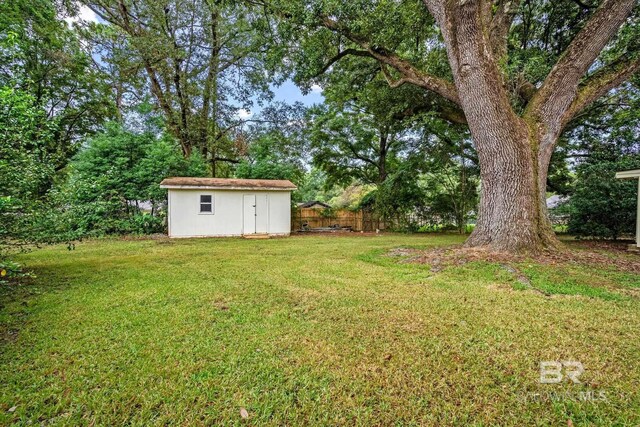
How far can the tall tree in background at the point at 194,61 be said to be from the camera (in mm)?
13203

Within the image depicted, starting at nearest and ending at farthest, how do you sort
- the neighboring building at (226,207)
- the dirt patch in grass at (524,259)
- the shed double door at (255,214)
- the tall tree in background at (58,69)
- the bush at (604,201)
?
the dirt patch in grass at (524,259)
the bush at (604,201)
the tall tree in background at (58,69)
the neighboring building at (226,207)
the shed double door at (255,214)

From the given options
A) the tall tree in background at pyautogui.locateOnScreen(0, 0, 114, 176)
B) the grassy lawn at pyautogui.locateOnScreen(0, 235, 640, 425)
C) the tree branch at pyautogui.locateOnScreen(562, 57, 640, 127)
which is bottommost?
the grassy lawn at pyautogui.locateOnScreen(0, 235, 640, 425)

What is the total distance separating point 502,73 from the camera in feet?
20.6

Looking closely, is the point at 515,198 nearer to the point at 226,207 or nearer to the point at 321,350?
the point at 321,350

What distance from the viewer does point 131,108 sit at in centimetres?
1484

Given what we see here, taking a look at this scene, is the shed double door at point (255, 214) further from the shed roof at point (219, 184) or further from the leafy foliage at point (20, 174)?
the leafy foliage at point (20, 174)

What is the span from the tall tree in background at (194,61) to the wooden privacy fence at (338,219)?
6271mm

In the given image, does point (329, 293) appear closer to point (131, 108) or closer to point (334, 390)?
point (334, 390)

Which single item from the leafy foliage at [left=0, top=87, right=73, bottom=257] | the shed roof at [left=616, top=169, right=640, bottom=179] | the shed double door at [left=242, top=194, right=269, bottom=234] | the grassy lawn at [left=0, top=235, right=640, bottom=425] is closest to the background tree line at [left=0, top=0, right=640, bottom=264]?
the leafy foliage at [left=0, top=87, right=73, bottom=257]

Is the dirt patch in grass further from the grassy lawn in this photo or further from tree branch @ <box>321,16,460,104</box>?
tree branch @ <box>321,16,460,104</box>

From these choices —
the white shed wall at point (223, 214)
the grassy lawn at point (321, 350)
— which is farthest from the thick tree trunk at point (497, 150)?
the white shed wall at point (223, 214)

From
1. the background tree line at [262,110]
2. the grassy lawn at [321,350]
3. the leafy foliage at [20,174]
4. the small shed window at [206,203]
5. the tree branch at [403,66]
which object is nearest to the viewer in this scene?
the grassy lawn at [321,350]

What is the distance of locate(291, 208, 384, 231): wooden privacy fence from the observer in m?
14.8

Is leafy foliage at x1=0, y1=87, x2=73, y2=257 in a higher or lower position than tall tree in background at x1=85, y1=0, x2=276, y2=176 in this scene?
lower
